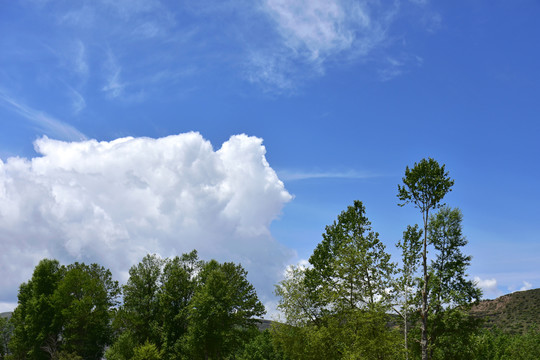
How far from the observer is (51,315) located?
224 ft

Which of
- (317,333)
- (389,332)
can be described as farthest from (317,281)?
(389,332)

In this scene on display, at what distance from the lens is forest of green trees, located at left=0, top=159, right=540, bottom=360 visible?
109 feet

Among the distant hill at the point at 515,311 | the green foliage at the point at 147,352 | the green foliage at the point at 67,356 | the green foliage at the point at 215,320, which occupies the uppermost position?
the distant hill at the point at 515,311

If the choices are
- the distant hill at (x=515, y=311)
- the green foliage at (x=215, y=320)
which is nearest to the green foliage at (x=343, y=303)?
the green foliage at (x=215, y=320)

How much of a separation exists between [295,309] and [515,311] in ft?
488

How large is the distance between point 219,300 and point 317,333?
24.9m

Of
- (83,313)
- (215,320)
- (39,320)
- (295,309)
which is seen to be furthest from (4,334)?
(295,309)

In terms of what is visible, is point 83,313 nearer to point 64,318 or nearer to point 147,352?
point 64,318

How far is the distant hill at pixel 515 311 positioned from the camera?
137m

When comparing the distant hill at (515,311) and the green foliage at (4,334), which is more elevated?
the distant hill at (515,311)

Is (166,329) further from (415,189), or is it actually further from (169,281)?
(415,189)

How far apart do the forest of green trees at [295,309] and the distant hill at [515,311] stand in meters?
72.8

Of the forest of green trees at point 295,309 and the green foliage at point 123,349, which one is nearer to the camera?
the forest of green trees at point 295,309

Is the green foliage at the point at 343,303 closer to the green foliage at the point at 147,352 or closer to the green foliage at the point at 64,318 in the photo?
the green foliage at the point at 147,352
